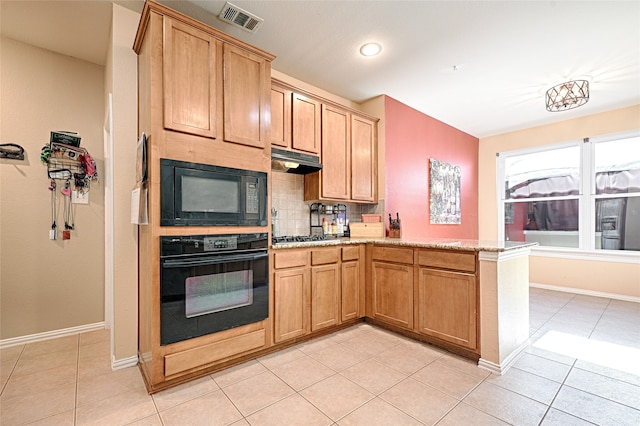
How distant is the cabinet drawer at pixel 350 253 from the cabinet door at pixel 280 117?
4.08 ft

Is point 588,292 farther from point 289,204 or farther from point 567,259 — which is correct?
point 289,204

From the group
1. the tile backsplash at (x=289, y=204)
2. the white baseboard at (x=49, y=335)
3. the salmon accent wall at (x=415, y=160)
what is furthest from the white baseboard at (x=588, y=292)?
the white baseboard at (x=49, y=335)

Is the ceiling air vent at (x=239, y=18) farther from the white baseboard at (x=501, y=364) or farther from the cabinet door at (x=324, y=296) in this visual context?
the white baseboard at (x=501, y=364)

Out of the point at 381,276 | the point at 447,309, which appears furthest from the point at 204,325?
the point at 447,309

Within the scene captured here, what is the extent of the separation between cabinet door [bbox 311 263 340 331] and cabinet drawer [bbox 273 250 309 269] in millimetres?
162

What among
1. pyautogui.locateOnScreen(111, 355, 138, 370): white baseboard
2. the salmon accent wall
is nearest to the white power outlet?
pyautogui.locateOnScreen(111, 355, 138, 370): white baseboard

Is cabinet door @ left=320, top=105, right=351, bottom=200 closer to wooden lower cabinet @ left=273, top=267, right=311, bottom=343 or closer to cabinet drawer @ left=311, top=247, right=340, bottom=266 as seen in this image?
cabinet drawer @ left=311, top=247, right=340, bottom=266

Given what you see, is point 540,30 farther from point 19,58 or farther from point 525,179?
point 19,58

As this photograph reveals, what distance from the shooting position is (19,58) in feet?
8.84

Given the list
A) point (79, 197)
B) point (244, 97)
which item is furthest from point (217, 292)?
point (79, 197)

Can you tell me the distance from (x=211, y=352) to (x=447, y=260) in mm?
2009

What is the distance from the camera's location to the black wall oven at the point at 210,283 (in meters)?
1.93

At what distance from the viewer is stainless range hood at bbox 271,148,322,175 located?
9.19ft

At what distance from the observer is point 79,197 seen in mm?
2969
